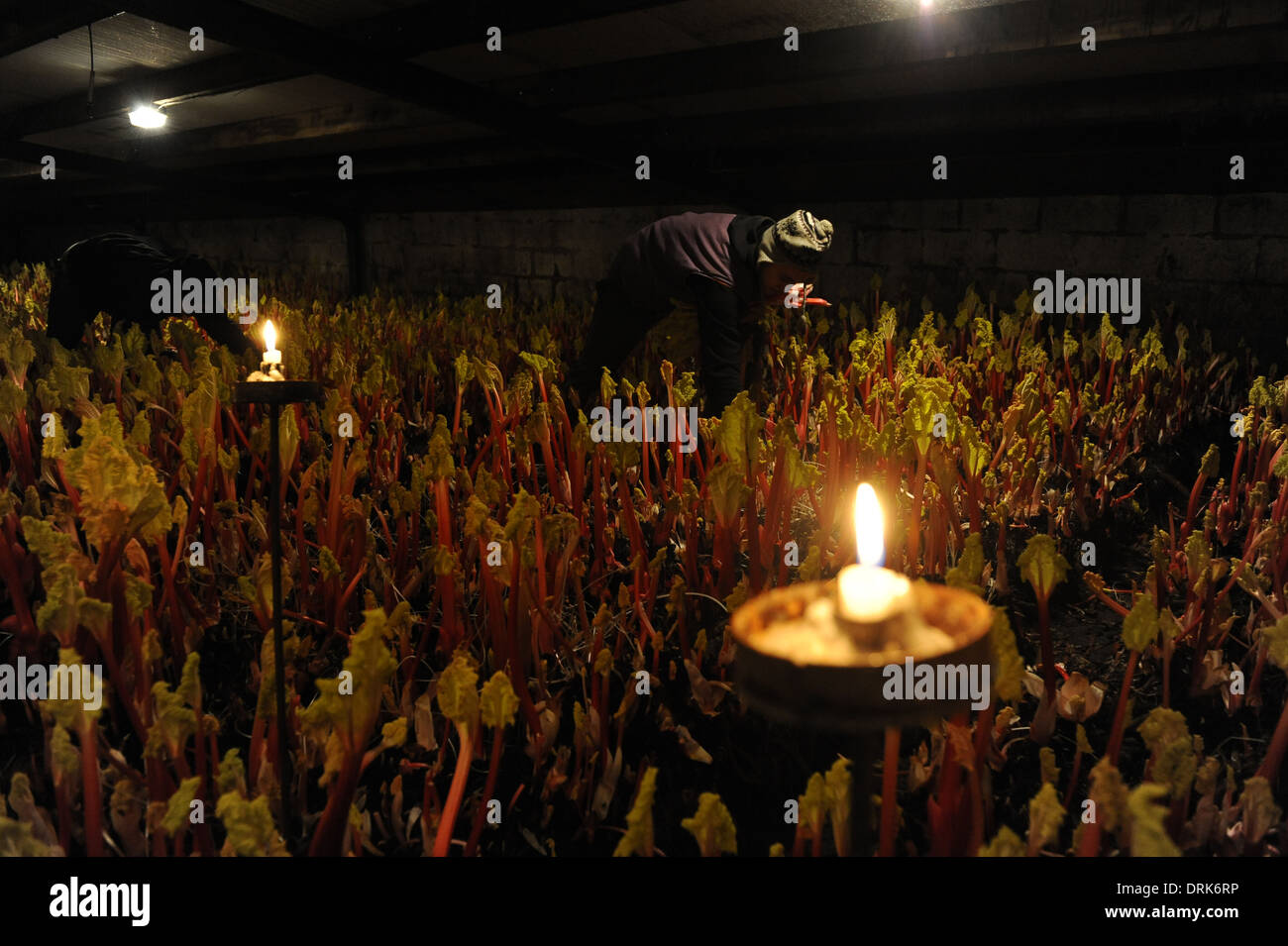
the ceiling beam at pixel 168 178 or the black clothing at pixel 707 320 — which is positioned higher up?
the ceiling beam at pixel 168 178

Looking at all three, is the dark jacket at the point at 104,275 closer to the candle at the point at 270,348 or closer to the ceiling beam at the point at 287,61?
the ceiling beam at the point at 287,61

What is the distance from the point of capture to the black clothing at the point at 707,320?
2.98 meters

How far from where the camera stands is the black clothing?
298 cm

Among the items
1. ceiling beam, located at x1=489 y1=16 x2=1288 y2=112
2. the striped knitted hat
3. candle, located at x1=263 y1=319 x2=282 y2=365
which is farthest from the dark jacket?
candle, located at x1=263 y1=319 x2=282 y2=365

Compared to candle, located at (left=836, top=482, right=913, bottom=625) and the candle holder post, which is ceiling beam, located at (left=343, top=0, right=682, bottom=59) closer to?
A: the candle holder post

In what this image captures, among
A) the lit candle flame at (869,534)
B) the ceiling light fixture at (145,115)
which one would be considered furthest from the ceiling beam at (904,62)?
the lit candle flame at (869,534)

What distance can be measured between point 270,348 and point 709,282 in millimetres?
2187

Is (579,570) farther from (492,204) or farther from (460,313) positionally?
(492,204)

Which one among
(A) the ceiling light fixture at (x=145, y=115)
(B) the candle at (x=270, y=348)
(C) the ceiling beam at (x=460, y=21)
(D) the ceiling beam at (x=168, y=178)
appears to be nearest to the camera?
(B) the candle at (x=270, y=348)

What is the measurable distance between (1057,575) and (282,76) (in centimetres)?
534

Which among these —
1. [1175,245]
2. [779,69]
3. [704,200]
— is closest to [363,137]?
[704,200]

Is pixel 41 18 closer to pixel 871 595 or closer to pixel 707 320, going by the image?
pixel 707 320

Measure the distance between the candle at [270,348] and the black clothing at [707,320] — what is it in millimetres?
1889
